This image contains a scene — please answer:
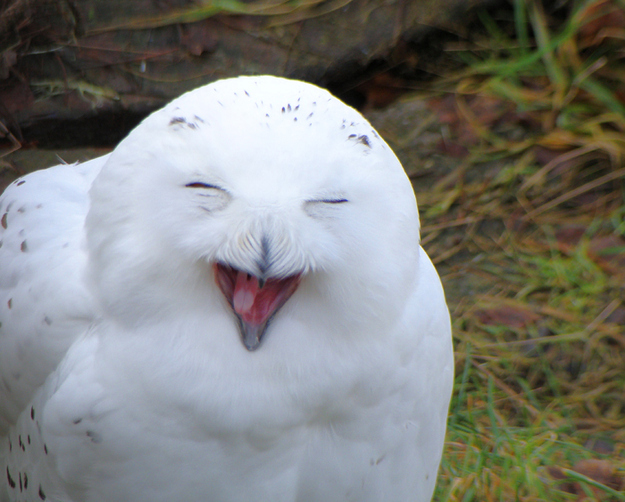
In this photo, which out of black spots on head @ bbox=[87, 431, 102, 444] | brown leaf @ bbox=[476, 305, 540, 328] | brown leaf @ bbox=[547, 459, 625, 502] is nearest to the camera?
black spots on head @ bbox=[87, 431, 102, 444]

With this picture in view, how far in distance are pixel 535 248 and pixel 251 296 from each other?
79.4 inches

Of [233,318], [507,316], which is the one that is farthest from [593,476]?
[233,318]

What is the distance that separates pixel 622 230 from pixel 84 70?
2255 millimetres

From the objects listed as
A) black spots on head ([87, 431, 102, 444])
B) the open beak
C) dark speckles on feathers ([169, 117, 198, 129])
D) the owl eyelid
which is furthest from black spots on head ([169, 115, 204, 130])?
black spots on head ([87, 431, 102, 444])

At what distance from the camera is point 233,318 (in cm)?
121

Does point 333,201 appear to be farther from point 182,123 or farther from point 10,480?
point 10,480

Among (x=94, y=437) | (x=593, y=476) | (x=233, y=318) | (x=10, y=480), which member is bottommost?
(x=593, y=476)

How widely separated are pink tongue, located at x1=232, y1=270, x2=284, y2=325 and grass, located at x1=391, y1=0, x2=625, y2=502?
4.09 ft

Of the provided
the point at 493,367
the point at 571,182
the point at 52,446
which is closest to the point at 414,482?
the point at 52,446

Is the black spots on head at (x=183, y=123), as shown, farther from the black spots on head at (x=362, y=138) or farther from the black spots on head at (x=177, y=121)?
the black spots on head at (x=362, y=138)

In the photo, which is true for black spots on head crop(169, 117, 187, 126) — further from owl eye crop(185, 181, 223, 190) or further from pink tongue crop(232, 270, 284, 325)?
pink tongue crop(232, 270, 284, 325)

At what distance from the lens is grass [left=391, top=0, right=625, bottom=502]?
7.43 feet

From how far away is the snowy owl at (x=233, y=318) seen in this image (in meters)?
1.09

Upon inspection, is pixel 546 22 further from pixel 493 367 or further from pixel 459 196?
pixel 493 367
